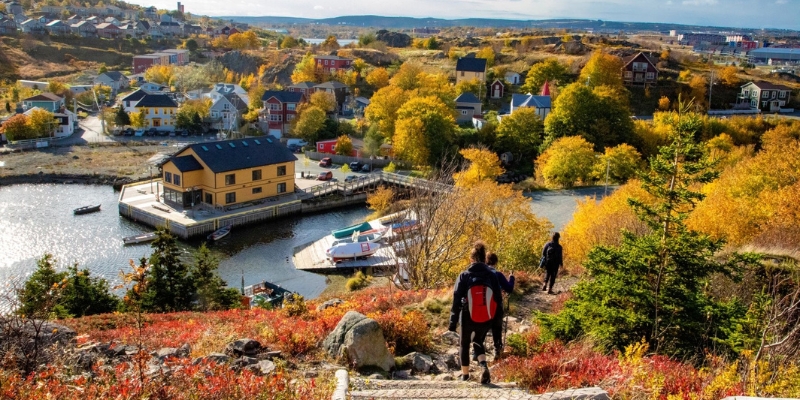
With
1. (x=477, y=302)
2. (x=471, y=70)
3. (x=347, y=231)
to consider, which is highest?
(x=471, y=70)

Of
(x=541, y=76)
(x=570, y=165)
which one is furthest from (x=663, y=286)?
(x=541, y=76)

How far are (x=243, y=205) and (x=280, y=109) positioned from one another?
62.9ft

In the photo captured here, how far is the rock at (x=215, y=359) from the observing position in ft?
21.2

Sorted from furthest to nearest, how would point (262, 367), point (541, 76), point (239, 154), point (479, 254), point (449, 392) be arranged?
point (541, 76)
point (239, 154)
point (262, 367)
point (479, 254)
point (449, 392)

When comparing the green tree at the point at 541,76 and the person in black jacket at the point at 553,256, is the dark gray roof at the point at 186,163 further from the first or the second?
the green tree at the point at 541,76

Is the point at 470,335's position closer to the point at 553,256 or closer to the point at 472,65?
the point at 553,256

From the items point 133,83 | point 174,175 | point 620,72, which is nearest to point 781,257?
point 174,175

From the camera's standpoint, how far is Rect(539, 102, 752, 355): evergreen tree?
22.3ft

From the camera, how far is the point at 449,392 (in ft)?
17.6

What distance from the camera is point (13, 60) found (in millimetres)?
73938

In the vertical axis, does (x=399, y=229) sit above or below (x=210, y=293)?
above

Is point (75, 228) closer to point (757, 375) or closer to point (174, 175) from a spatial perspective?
point (174, 175)

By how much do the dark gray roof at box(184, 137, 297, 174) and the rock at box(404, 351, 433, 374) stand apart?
78.7 feet

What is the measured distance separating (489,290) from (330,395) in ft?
5.79
